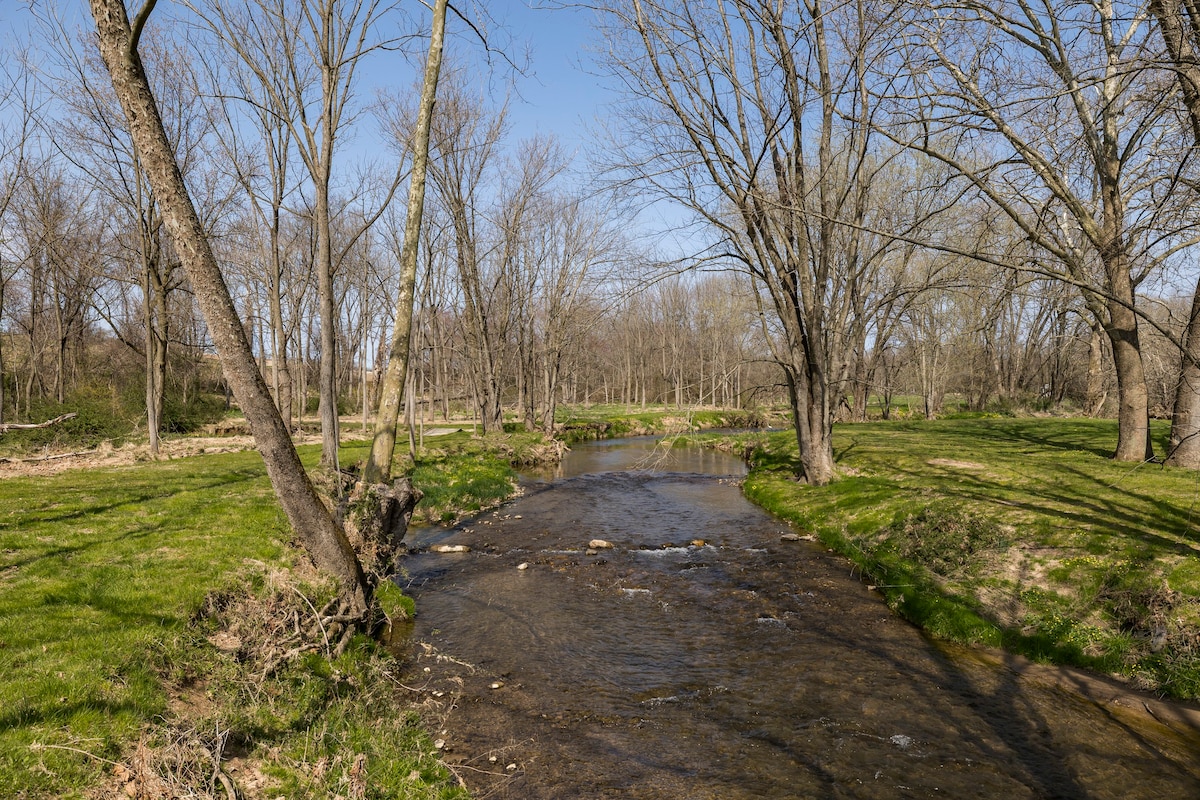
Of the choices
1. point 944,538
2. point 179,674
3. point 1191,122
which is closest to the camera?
point 179,674

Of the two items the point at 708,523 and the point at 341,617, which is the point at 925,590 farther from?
the point at 341,617

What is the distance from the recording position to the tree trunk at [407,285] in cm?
988

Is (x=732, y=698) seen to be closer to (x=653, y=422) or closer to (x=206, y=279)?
(x=206, y=279)

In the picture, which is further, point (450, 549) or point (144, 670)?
point (450, 549)

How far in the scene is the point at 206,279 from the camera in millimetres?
5773

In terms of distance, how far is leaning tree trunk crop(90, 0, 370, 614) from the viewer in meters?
5.29

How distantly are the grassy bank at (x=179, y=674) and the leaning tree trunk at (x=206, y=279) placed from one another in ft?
2.72

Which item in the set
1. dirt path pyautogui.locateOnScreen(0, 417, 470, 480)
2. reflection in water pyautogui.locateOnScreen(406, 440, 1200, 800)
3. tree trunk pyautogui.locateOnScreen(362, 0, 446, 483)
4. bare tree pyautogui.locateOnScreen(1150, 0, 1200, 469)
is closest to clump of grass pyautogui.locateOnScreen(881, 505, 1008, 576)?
reflection in water pyautogui.locateOnScreen(406, 440, 1200, 800)

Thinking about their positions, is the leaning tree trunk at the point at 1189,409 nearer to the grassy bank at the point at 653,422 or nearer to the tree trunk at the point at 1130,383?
the tree trunk at the point at 1130,383

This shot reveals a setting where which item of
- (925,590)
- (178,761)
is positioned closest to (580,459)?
(925,590)

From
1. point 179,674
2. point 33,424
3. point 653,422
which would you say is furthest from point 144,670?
point 653,422

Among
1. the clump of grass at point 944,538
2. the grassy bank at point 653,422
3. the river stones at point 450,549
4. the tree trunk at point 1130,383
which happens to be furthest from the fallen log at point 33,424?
the grassy bank at point 653,422

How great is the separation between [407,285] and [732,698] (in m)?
7.68

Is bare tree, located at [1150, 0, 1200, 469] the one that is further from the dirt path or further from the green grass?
the dirt path
